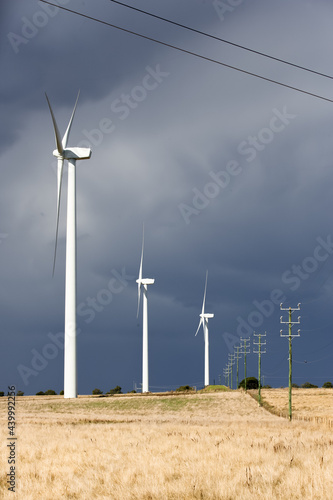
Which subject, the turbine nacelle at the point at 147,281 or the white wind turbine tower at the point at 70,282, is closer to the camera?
the white wind turbine tower at the point at 70,282

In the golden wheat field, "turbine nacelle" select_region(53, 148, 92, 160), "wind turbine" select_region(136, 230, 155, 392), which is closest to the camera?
the golden wheat field

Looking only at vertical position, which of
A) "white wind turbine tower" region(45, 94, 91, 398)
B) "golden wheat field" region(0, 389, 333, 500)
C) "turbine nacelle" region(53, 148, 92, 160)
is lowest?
"golden wheat field" region(0, 389, 333, 500)

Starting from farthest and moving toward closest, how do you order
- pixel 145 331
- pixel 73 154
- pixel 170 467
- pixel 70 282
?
1. pixel 145 331
2. pixel 73 154
3. pixel 70 282
4. pixel 170 467

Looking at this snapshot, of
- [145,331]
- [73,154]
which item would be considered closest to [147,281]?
[145,331]

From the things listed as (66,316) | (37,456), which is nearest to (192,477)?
(37,456)

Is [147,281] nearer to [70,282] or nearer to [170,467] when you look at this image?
[70,282]

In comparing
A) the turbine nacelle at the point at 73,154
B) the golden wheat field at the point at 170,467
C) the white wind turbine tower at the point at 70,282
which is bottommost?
the golden wheat field at the point at 170,467

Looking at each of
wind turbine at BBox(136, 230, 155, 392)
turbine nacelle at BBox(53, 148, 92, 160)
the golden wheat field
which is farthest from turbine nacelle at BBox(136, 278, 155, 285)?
the golden wheat field

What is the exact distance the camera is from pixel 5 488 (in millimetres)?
18766

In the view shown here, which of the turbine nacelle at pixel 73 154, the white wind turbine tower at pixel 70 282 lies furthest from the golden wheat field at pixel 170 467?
the turbine nacelle at pixel 73 154

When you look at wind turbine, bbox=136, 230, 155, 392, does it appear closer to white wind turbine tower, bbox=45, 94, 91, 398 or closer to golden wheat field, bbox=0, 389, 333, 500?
white wind turbine tower, bbox=45, 94, 91, 398

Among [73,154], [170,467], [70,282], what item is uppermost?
[73,154]

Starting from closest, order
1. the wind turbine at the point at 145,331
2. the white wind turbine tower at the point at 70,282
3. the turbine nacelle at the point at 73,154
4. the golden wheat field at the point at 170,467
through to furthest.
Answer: the golden wheat field at the point at 170,467 → the white wind turbine tower at the point at 70,282 → the turbine nacelle at the point at 73,154 → the wind turbine at the point at 145,331

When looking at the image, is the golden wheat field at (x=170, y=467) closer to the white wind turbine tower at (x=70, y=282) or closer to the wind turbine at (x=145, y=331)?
the white wind turbine tower at (x=70, y=282)
